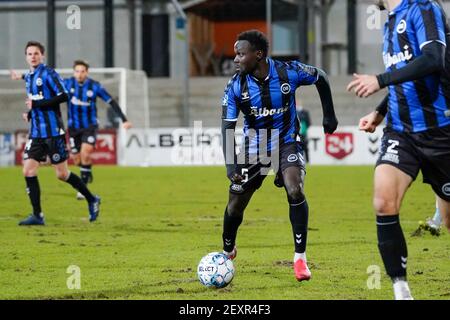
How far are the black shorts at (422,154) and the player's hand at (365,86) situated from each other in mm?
569

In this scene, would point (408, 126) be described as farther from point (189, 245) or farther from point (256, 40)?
point (189, 245)

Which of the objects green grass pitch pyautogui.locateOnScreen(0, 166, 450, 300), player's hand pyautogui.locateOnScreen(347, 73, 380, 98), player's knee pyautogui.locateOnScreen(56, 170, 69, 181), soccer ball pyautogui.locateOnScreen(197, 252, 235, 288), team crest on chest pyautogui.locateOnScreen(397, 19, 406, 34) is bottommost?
green grass pitch pyautogui.locateOnScreen(0, 166, 450, 300)

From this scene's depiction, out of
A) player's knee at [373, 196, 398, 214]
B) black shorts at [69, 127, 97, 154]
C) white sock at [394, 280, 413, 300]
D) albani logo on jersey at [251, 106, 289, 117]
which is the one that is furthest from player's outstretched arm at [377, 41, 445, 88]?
black shorts at [69, 127, 97, 154]

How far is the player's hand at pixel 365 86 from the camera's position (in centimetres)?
630

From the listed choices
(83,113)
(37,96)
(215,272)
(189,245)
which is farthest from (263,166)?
(83,113)

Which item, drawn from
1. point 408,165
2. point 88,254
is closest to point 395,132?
point 408,165

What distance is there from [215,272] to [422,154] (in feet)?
6.69

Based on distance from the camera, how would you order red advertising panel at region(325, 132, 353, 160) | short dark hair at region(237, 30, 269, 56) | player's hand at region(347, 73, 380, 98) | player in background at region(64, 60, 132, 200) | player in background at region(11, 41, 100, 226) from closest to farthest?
player's hand at region(347, 73, 380, 98)
short dark hair at region(237, 30, 269, 56)
player in background at region(11, 41, 100, 226)
player in background at region(64, 60, 132, 200)
red advertising panel at region(325, 132, 353, 160)

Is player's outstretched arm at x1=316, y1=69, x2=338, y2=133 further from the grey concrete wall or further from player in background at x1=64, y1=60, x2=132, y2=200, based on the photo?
the grey concrete wall

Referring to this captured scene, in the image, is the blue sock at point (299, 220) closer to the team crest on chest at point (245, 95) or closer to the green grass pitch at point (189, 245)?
the green grass pitch at point (189, 245)

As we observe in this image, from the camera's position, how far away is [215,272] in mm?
7871

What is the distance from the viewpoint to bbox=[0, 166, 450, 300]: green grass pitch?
25.9 ft

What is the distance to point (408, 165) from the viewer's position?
6.66 metres

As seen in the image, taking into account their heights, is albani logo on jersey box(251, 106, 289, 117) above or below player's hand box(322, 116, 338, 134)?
above
